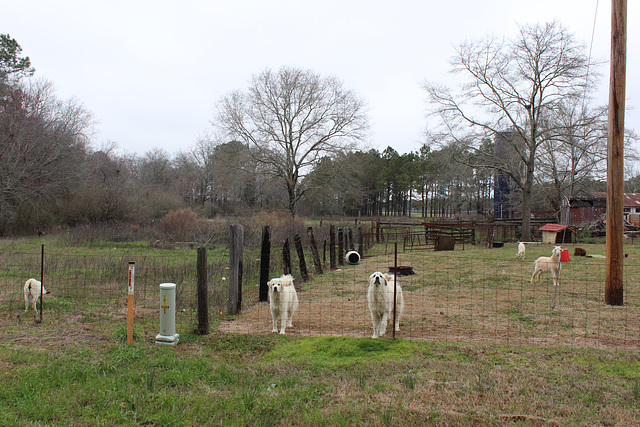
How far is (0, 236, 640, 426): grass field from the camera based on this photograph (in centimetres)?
339

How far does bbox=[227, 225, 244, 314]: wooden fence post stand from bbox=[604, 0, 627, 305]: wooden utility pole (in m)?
7.16

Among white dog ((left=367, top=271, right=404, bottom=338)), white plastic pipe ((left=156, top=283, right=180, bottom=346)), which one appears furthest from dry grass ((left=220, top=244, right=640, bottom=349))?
white plastic pipe ((left=156, top=283, right=180, bottom=346))

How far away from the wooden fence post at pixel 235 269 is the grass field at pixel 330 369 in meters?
0.41

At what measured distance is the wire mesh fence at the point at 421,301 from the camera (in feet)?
20.2

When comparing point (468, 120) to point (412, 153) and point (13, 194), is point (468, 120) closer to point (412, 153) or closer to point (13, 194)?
point (13, 194)

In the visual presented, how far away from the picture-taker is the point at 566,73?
84.6 feet

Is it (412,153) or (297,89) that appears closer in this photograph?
(297,89)

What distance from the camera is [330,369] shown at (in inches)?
175

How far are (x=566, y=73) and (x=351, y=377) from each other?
28477 mm

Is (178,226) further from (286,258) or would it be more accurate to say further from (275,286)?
(275,286)

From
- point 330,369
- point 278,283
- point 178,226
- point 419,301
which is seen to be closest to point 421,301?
point 419,301

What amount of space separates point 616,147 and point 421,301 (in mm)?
4873

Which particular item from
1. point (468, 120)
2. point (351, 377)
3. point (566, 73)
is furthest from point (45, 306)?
point (566, 73)

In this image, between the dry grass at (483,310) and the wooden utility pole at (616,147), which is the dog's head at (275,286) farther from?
the wooden utility pole at (616,147)
